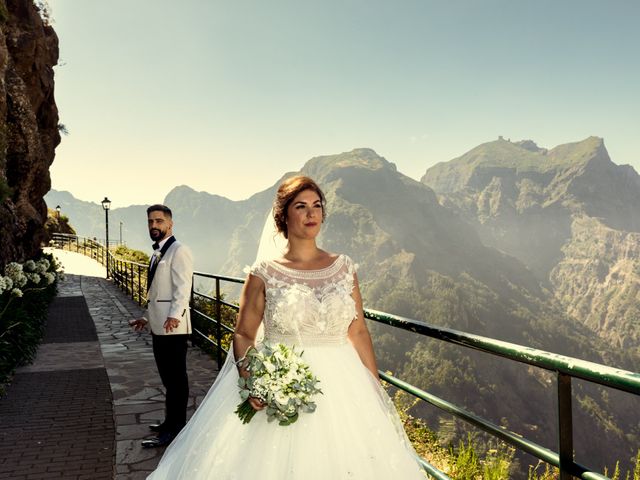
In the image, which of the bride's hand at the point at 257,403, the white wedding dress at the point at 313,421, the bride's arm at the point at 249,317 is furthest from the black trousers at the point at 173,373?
the bride's hand at the point at 257,403

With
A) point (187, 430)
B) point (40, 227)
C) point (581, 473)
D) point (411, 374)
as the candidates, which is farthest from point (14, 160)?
point (411, 374)

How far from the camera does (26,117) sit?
55.9 ft

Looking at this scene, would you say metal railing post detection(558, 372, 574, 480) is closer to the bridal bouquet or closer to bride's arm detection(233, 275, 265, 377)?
the bridal bouquet

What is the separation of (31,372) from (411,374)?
431 ft

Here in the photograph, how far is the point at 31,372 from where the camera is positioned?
24.5ft

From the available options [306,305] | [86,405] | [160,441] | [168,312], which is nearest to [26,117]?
[86,405]

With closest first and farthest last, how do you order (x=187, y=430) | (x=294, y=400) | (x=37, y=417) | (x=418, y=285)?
1. (x=294, y=400)
2. (x=187, y=430)
3. (x=37, y=417)
4. (x=418, y=285)

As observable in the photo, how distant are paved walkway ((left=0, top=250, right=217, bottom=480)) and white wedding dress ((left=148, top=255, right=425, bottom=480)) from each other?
1890mm

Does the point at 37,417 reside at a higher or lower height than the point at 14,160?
lower

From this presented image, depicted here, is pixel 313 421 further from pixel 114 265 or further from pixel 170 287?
pixel 114 265

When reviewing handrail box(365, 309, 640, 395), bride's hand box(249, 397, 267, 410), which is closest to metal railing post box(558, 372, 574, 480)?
handrail box(365, 309, 640, 395)

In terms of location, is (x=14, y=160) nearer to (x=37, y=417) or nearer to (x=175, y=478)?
(x=37, y=417)

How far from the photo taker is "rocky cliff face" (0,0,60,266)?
16328 mm

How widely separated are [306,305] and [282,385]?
0.42 metres
